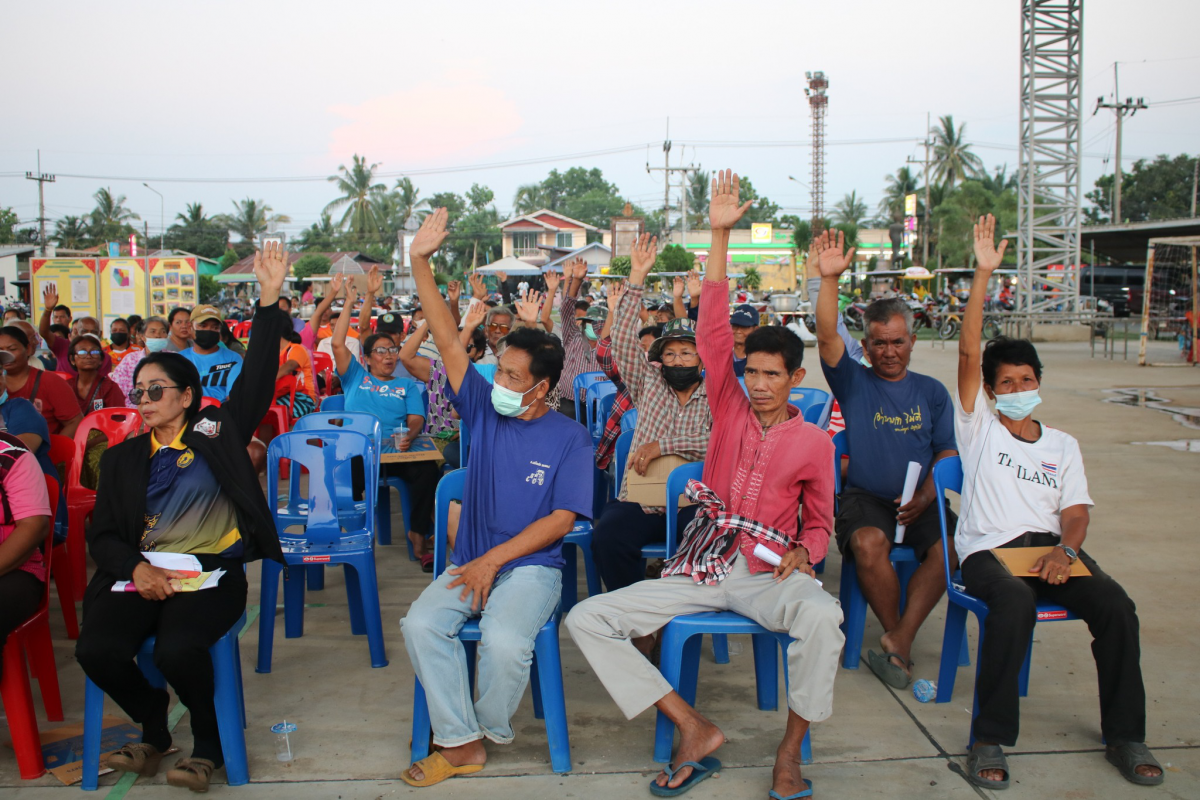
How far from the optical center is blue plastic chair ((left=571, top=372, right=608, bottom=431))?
23.2ft

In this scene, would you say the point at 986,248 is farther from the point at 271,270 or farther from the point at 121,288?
the point at 121,288

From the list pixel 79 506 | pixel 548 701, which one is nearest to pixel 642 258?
pixel 548 701

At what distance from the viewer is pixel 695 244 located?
60.5 meters

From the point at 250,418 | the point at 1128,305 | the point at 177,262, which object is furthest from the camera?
the point at 1128,305

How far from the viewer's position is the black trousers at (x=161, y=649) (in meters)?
2.91

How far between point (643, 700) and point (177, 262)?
1429 cm

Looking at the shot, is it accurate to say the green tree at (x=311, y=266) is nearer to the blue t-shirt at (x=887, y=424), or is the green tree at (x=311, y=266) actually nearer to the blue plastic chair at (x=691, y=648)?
the blue t-shirt at (x=887, y=424)

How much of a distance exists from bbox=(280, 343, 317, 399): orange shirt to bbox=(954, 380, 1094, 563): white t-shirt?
5.49 metres

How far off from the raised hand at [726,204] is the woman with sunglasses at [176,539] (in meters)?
1.81

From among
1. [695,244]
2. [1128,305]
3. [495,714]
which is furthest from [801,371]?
[695,244]

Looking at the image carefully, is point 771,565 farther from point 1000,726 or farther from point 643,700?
point 1000,726

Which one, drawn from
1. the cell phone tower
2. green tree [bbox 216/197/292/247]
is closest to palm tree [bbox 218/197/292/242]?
green tree [bbox 216/197/292/247]

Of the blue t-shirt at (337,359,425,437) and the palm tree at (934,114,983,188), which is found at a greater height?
the palm tree at (934,114,983,188)

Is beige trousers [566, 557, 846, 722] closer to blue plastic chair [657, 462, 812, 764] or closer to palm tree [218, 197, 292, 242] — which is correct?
blue plastic chair [657, 462, 812, 764]
